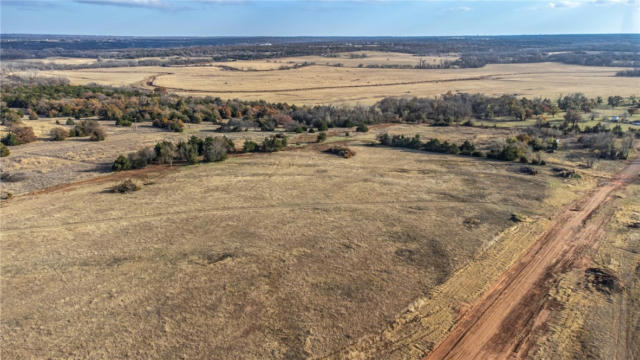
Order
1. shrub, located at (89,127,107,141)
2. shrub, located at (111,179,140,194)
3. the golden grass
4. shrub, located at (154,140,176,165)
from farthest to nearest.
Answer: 1. shrub, located at (89,127,107,141)
2. shrub, located at (154,140,176,165)
3. shrub, located at (111,179,140,194)
4. the golden grass

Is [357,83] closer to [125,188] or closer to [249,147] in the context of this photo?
[249,147]

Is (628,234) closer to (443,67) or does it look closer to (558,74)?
(558,74)

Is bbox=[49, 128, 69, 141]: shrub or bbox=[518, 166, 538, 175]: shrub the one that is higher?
bbox=[49, 128, 69, 141]: shrub

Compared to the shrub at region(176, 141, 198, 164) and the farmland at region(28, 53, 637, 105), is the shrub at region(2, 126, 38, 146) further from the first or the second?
the farmland at region(28, 53, 637, 105)

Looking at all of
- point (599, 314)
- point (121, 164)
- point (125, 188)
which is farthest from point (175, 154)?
point (599, 314)

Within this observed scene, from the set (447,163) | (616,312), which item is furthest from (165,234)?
(447,163)

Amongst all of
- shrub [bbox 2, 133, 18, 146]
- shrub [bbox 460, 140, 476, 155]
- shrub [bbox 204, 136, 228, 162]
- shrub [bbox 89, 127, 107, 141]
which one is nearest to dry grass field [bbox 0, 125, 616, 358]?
shrub [bbox 204, 136, 228, 162]
